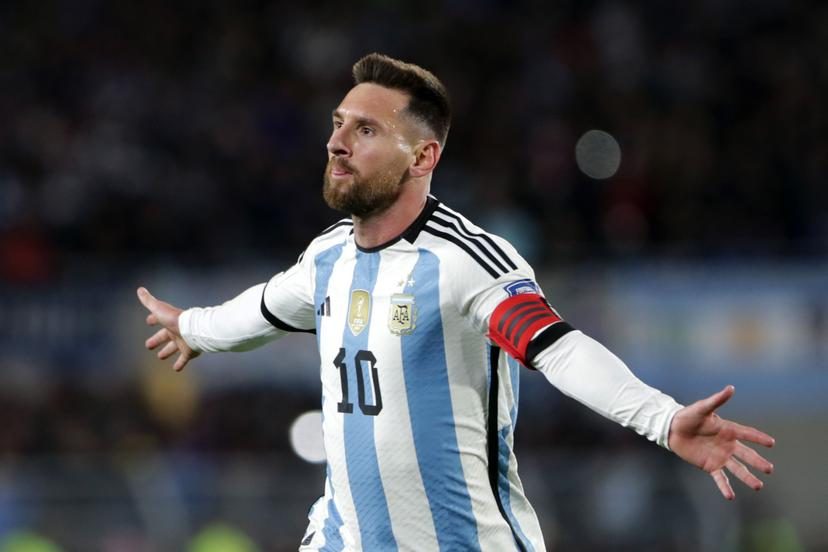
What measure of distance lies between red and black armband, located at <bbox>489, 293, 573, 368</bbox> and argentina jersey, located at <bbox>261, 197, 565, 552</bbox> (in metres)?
0.05

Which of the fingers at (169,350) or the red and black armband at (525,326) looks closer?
the red and black armband at (525,326)

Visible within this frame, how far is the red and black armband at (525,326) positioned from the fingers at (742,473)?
2.04ft

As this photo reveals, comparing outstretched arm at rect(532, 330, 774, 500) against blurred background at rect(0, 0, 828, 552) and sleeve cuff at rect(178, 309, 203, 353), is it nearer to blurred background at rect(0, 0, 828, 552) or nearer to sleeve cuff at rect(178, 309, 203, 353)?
sleeve cuff at rect(178, 309, 203, 353)

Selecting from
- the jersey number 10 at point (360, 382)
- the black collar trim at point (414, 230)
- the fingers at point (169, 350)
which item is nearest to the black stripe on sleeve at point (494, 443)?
the jersey number 10 at point (360, 382)

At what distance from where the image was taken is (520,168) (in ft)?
42.7

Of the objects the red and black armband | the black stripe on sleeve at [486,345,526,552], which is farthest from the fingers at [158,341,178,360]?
the red and black armband

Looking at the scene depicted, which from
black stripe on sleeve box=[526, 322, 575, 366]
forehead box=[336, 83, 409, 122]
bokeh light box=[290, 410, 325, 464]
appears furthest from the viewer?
bokeh light box=[290, 410, 325, 464]

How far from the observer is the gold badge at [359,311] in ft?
14.9

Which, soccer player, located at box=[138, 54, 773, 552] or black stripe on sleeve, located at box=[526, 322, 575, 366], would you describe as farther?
soccer player, located at box=[138, 54, 773, 552]

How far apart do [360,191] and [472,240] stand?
0.41 metres

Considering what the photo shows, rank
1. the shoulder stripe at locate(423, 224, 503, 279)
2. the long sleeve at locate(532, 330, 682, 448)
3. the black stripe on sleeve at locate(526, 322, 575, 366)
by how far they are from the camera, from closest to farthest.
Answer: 1. the long sleeve at locate(532, 330, 682, 448)
2. the black stripe on sleeve at locate(526, 322, 575, 366)
3. the shoulder stripe at locate(423, 224, 503, 279)

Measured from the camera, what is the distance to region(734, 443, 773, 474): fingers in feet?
Result: 12.3

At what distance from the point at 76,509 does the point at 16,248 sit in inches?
116

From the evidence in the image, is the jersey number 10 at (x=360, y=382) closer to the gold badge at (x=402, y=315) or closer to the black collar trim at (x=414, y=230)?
the gold badge at (x=402, y=315)
